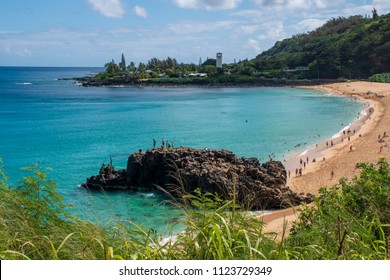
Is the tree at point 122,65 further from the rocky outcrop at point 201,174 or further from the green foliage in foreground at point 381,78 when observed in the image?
the rocky outcrop at point 201,174

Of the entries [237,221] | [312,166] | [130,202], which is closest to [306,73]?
[312,166]

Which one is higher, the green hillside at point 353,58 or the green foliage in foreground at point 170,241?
the green hillside at point 353,58

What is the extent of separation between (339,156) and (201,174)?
48.6 ft

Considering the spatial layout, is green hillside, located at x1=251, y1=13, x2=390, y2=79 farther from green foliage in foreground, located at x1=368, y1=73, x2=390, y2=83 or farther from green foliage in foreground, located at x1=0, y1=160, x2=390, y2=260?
green foliage in foreground, located at x1=0, y1=160, x2=390, y2=260

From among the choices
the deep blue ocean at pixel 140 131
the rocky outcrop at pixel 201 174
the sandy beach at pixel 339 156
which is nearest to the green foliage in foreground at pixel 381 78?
the deep blue ocean at pixel 140 131

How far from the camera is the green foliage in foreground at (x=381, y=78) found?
9265 centimetres

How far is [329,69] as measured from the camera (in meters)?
113

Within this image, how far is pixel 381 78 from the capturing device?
311 feet

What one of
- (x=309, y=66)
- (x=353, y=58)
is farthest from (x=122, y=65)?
(x=353, y=58)

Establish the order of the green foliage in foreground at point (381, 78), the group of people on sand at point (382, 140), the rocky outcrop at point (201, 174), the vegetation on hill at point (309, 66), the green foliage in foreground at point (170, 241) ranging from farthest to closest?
the vegetation on hill at point (309, 66)
the green foliage in foreground at point (381, 78)
the group of people on sand at point (382, 140)
the rocky outcrop at point (201, 174)
the green foliage in foreground at point (170, 241)

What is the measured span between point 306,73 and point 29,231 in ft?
394

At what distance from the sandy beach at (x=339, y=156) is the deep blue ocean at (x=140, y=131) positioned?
2.16 metres

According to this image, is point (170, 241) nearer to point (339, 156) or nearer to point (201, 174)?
point (201, 174)

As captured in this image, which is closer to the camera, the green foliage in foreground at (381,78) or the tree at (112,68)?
the green foliage in foreground at (381,78)
